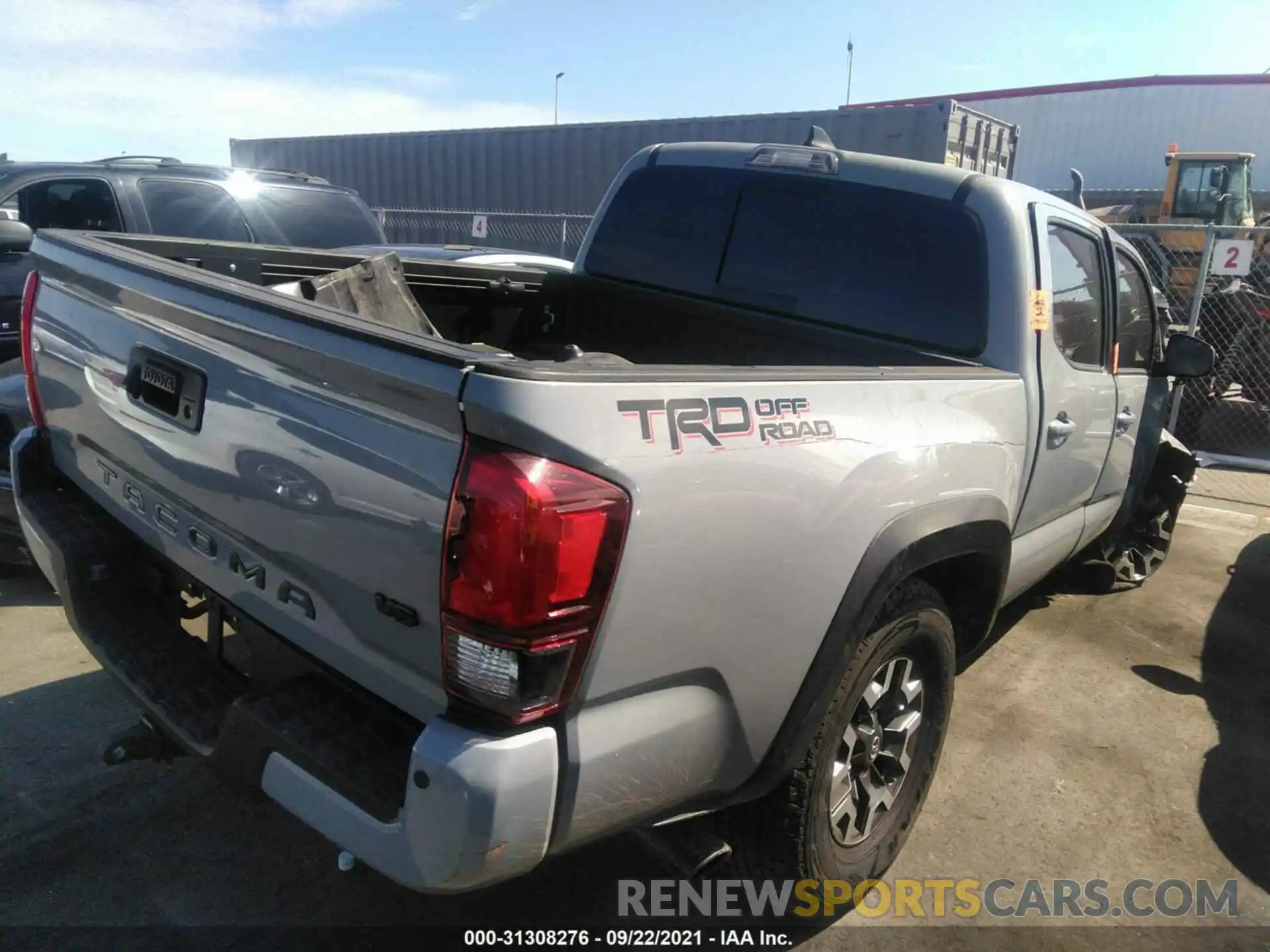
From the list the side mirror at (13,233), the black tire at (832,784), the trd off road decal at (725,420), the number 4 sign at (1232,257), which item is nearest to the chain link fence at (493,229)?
the number 4 sign at (1232,257)

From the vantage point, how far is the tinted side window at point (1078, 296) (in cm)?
338

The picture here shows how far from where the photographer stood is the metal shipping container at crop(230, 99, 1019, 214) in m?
12.4

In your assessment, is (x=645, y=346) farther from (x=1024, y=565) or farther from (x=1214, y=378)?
(x=1214, y=378)

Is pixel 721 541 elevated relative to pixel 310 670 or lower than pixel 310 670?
elevated

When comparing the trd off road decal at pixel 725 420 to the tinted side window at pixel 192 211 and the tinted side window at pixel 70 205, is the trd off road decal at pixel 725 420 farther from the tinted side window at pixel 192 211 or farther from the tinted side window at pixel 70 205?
the tinted side window at pixel 70 205

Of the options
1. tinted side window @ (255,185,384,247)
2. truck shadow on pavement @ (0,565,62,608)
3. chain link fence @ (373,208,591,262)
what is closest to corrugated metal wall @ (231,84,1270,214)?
chain link fence @ (373,208,591,262)

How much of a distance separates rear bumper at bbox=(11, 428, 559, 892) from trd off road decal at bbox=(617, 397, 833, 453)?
0.59 metres

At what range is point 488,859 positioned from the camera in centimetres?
166

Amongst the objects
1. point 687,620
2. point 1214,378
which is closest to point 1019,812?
point 687,620

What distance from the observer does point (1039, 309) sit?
10.3 feet

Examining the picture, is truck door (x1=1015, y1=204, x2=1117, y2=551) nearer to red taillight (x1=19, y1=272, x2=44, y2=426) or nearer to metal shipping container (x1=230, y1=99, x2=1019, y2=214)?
red taillight (x1=19, y1=272, x2=44, y2=426)

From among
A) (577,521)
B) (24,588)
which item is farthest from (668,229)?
(24,588)

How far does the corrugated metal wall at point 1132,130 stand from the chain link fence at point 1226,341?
24.8 metres

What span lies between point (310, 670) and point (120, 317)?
1077 mm
